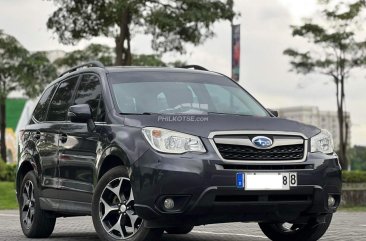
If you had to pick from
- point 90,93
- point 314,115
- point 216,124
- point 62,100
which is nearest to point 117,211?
point 216,124

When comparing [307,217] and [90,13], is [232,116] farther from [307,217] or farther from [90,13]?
[90,13]

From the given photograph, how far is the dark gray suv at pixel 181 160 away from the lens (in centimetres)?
666

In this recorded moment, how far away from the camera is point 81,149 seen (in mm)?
7996

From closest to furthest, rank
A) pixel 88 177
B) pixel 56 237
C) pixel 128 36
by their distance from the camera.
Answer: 1. pixel 88 177
2. pixel 56 237
3. pixel 128 36

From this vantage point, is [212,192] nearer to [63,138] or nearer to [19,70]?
[63,138]

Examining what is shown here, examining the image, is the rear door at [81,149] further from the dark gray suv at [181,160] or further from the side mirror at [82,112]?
the side mirror at [82,112]

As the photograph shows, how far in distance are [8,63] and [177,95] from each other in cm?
4382

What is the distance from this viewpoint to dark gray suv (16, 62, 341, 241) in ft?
21.9

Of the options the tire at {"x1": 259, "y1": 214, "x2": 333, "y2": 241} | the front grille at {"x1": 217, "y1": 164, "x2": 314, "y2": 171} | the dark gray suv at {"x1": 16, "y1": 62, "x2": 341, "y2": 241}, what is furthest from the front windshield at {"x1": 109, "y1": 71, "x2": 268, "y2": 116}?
the tire at {"x1": 259, "y1": 214, "x2": 333, "y2": 241}

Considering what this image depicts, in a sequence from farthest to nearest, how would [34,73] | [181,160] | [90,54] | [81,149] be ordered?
[90,54] → [34,73] → [81,149] → [181,160]

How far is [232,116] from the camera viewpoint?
7.24 metres

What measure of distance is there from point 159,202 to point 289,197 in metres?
1.11

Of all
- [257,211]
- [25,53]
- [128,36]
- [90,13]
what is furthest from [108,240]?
[25,53]

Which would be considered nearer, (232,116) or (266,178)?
(266,178)
